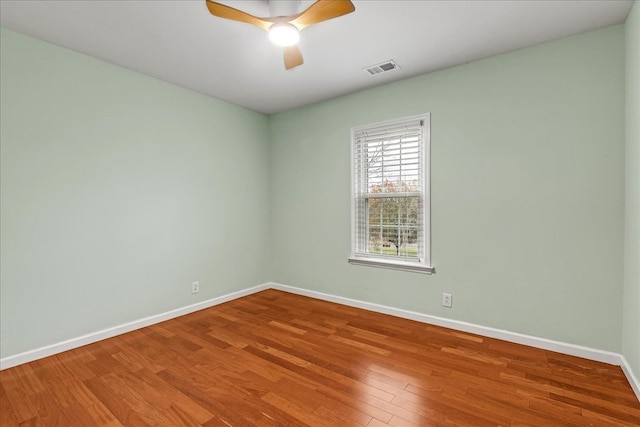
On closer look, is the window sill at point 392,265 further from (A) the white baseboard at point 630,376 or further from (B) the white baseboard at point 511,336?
(A) the white baseboard at point 630,376

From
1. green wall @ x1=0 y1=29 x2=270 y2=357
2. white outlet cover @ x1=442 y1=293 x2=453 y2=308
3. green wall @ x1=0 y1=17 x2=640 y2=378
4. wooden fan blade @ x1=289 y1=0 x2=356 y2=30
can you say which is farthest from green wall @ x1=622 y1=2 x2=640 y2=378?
green wall @ x1=0 y1=29 x2=270 y2=357

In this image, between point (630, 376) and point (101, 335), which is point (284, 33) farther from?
point (630, 376)

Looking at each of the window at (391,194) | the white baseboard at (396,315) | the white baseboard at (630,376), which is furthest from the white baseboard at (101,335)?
the white baseboard at (630,376)

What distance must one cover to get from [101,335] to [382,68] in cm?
365

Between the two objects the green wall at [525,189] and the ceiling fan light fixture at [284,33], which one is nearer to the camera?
the ceiling fan light fixture at [284,33]

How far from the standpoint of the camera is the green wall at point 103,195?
2.39 meters

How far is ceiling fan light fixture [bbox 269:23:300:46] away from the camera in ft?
6.45

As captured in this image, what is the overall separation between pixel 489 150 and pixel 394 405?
225cm

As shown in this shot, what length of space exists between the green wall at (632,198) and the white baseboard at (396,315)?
0.43 feet

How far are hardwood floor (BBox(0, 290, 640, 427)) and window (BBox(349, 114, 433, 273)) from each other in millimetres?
816

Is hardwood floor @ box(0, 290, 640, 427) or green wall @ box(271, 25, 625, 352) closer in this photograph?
hardwood floor @ box(0, 290, 640, 427)

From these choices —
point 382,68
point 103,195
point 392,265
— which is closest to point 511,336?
point 392,265

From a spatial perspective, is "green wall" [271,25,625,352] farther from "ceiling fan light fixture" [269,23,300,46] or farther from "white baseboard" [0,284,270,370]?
"white baseboard" [0,284,270,370]

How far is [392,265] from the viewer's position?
3.38 metres
